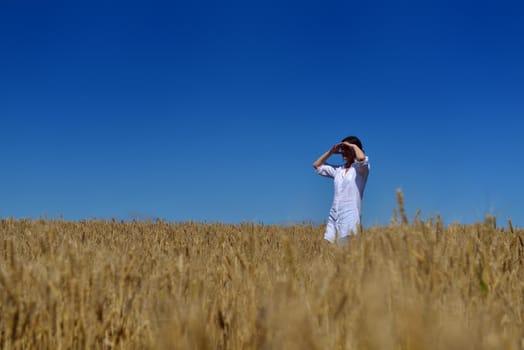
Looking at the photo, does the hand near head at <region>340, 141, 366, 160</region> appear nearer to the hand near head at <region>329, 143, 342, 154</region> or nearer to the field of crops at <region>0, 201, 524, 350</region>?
the hand near head at <region>329, 143, 342, 154</region>

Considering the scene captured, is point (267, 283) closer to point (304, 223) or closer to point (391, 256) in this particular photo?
point (391, 256)

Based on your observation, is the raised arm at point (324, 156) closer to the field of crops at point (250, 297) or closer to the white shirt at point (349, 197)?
the white shirt at point (349, 197)

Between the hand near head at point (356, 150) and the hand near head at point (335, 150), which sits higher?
the hand near head at point (335, 150)

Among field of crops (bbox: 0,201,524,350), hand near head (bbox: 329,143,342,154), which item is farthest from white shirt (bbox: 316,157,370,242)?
field of crops (bbox: 0,201,524,350)

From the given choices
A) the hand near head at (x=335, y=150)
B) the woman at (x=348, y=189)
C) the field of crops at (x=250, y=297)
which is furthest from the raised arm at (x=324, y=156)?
the field of crops at (x=250, y=297)

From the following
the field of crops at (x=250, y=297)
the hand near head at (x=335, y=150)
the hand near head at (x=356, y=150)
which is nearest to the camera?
the field of crops at (x=250, y=297)

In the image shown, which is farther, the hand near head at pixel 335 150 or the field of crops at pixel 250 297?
the hand near head at pixel 335 150

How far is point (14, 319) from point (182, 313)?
1150 millimetres

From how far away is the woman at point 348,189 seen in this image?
6.08m

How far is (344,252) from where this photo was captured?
2.45 metres

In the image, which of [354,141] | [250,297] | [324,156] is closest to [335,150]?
[324,156]

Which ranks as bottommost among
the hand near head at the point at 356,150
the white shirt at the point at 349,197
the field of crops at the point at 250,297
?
the field of crops at the point at 250,297

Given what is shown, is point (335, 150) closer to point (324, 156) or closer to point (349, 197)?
point (324, 156)

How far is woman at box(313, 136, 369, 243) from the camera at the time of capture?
6082mm
